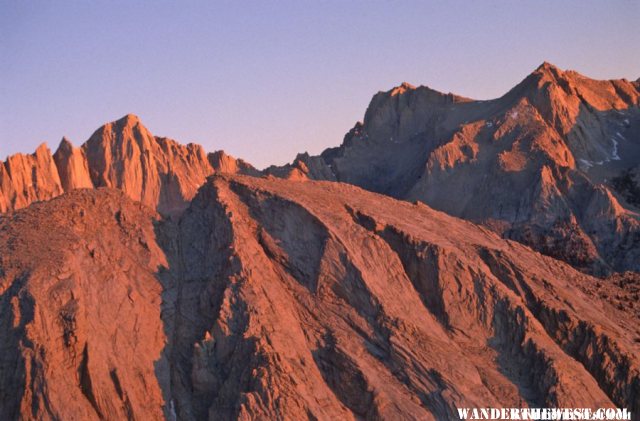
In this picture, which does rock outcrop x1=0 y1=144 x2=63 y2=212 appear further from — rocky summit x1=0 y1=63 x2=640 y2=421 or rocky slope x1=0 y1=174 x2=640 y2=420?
rocky slope x1=0 y1=174 x2=640 y2=420

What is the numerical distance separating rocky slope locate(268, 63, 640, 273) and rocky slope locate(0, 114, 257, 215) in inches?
344

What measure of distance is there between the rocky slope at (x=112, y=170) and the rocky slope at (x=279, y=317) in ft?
72.5

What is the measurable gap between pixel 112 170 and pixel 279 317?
35.0 meters

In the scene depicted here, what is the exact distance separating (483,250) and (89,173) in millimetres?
33924

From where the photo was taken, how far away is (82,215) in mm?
47875

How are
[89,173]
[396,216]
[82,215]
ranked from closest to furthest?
[82,215] → [396,216] → [89,173]

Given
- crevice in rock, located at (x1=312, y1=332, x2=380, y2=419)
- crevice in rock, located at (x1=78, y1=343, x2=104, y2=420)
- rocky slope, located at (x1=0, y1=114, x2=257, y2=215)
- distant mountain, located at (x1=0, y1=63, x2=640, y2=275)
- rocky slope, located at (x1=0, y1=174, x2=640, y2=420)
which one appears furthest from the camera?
distant mountain, located at (x1=0, y1=63, x2=640, y2=275)

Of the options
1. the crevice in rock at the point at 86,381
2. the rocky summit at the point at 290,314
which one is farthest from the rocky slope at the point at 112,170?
the crevice in rock at the point at 86,381

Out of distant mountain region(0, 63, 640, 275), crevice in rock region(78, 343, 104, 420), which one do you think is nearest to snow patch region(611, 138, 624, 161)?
distant mountain region(0, 63, 640, 275)

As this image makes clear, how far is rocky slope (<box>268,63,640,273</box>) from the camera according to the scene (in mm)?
73500

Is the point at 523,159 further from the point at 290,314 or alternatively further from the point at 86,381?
the point at 86,381

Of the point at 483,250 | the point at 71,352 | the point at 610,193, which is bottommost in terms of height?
the point at 71,352

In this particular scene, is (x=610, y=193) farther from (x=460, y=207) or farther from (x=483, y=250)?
(x=483, y=250)

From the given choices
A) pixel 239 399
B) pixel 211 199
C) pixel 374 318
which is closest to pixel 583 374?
pixel 374 318
